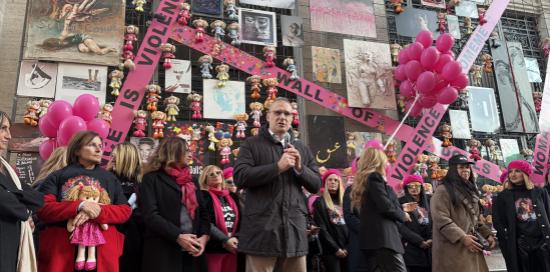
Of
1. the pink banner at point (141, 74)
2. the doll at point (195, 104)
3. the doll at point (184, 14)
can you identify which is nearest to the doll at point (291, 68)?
the doll at point (195, 104)

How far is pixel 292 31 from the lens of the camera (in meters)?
7.40

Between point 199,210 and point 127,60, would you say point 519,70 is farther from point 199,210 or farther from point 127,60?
point 199,210

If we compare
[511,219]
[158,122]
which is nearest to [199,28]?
[158,122]

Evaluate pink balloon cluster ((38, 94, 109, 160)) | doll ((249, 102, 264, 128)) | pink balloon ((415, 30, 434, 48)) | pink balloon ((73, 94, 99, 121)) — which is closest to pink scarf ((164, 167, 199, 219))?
pink balloon cluster ((38, 94, 109, 160))

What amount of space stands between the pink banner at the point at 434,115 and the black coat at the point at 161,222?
4.93m

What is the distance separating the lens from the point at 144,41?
666cm

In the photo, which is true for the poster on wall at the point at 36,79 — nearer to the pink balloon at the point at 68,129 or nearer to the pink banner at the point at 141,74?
the pink banner at the point at 141,74

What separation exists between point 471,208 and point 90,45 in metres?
5.43

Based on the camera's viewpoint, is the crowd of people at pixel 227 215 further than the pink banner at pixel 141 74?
No

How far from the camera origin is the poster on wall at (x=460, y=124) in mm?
7992

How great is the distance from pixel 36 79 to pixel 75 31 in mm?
885

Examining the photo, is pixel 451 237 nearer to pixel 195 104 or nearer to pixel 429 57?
pixel 429 57

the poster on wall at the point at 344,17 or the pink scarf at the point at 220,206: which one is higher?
the poster on wall at the point at 344,17

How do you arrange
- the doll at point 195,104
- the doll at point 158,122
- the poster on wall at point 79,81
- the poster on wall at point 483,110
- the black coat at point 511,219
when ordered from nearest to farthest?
the black coat at point 511,219
the poster on wall at point 79,81
the doll at point 158,122
the doll at point 195,104
the poster on wall at point 483,110
